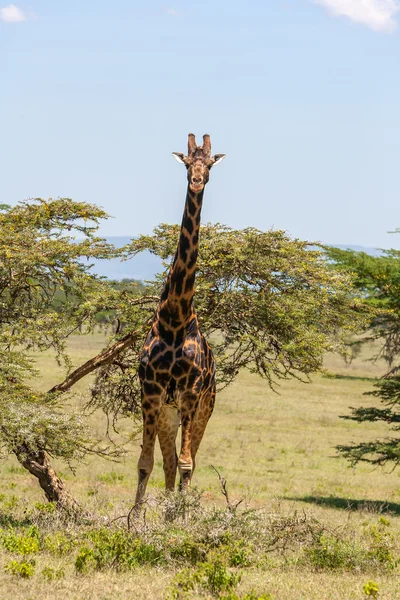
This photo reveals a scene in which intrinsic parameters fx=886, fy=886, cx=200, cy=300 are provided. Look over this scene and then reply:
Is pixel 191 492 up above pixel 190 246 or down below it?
below

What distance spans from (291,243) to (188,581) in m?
7.00

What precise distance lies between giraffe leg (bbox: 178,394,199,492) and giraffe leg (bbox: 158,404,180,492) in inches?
14.2

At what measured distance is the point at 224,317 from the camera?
46.1ft

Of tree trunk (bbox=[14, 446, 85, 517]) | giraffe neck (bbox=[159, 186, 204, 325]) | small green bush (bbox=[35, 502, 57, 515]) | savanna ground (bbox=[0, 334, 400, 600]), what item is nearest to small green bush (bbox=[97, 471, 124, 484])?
tree trunk (bbox=[14, 446, 85, 517])

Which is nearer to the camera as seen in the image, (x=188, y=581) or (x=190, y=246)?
(x=188, y=581)

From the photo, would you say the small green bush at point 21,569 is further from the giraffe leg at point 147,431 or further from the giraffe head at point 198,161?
the giraffe head at point 198,161

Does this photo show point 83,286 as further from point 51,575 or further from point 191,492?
point 51,575

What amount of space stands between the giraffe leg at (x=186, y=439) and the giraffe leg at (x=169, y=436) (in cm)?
36

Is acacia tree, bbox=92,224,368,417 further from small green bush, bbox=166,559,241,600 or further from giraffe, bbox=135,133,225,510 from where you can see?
small green bush, bbox=166,559,241,600

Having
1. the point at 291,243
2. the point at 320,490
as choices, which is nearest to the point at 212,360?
the point at 291,243

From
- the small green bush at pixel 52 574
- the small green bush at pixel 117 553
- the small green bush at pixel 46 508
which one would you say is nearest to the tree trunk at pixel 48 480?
the small green bush at pixel 46 508

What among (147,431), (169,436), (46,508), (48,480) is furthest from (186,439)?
(48,480)

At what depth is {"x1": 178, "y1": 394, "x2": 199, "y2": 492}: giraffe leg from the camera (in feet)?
34.4

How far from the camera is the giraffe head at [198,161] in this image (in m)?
10.3
